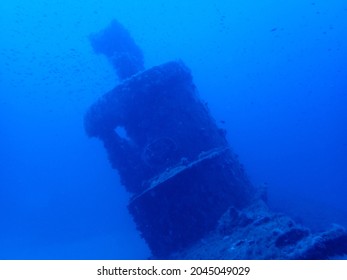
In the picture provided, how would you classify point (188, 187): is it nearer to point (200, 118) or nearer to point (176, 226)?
point (176, 226)

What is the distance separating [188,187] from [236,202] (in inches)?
58.2

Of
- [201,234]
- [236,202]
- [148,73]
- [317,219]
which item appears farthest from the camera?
[317,219]

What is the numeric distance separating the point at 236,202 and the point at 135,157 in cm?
370

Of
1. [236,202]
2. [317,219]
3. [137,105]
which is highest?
[137,105]

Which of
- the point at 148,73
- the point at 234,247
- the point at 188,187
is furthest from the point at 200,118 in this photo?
the point at 234,247
